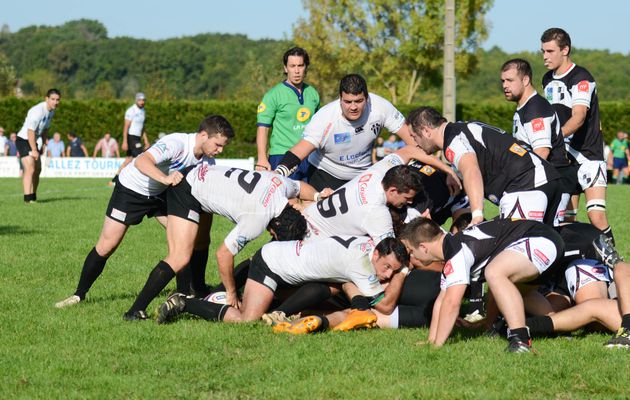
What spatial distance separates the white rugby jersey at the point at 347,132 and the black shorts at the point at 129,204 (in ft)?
5.36

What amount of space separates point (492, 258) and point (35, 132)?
12.9 meters

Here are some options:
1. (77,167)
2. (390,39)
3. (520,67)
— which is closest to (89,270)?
(520,67)

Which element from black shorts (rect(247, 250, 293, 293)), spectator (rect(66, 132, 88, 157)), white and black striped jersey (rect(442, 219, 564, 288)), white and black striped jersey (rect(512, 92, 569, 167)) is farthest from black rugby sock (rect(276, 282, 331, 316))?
spectator (rect(66, 132, 88, 157))

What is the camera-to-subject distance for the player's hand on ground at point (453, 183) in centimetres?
860

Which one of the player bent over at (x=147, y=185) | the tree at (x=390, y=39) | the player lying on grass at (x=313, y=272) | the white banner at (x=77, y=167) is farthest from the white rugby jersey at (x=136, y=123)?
the tree at (x=390, y=39)

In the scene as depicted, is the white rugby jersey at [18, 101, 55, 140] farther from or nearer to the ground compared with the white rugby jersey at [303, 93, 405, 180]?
nearer to the ground

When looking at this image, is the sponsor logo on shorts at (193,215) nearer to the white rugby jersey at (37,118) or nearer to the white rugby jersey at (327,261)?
the white rugby jersey at (327,261)

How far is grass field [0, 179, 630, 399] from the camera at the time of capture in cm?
540

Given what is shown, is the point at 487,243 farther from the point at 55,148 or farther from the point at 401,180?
the point at 55,148

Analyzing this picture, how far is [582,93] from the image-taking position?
8914mm

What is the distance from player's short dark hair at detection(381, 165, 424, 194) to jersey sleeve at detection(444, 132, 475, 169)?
0.37 m

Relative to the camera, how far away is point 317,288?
7.62m

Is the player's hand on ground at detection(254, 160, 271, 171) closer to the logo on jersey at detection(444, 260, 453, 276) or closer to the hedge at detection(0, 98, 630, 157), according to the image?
the logo on jersey at detection(444, 260, 453, 276)

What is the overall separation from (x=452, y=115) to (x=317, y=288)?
62.8ft
